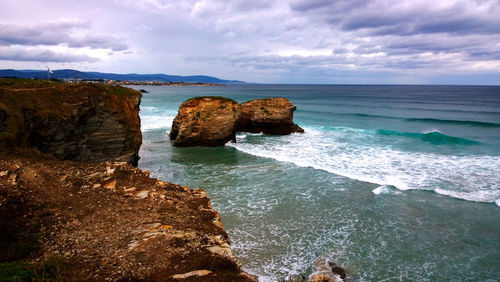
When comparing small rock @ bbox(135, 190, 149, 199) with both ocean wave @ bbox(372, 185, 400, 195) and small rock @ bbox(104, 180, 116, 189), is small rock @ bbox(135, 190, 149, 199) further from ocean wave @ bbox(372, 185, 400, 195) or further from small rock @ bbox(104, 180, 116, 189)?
ocean wave @ bbox(372, 185, 400, 195)

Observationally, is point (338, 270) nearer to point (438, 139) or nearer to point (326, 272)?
point (326, 272)

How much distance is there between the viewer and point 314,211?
1197cm

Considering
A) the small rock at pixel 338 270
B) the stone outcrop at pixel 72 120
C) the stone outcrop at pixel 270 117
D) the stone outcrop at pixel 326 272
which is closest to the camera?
the stone outcrop at pixel 326 272

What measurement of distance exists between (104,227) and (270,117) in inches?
1007

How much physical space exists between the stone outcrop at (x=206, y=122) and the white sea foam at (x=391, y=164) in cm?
180

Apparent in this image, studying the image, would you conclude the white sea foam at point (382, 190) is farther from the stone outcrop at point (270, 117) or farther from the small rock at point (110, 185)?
the stone outcrop at point (270, 117)

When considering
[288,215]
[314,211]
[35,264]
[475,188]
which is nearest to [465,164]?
[475,188]

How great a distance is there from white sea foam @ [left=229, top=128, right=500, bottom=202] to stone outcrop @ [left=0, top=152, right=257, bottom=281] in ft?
41.2

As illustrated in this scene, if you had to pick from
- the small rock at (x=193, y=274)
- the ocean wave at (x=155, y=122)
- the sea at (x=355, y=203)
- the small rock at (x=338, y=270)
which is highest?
the small rock at (x=193, y=274)

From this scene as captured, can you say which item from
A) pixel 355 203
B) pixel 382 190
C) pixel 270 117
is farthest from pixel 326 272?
pixel 270 117

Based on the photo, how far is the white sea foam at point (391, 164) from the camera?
581 inches

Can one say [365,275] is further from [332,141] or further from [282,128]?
[282,128]

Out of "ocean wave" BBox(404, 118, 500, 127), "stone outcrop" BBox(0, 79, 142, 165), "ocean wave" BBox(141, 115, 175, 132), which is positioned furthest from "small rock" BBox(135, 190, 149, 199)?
"ocean wave" BBox(404, 118, 500, 127)

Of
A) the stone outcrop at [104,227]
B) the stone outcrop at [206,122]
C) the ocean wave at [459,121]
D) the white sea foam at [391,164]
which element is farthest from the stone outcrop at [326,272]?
the ocean wave at [459,121]
